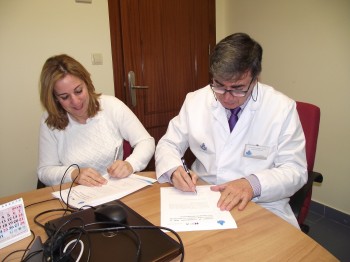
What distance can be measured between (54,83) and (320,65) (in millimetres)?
2046

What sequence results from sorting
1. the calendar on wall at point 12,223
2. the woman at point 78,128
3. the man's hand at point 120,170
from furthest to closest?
the woman at point 78,128 < the man's hand at point 120,170 < the calendar on wall at point 12,223

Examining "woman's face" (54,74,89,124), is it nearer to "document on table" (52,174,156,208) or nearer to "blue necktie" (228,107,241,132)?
"document on table" (52,174,156,208)

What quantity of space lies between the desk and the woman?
627 millimetres

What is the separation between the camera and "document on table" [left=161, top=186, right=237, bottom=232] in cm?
91

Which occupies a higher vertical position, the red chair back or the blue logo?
the red chair back

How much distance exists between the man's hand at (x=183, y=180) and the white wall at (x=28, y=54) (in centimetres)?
162

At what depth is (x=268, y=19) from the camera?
2.71 metres

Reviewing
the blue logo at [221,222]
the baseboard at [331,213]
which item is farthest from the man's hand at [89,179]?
the baseboard at [331,213]

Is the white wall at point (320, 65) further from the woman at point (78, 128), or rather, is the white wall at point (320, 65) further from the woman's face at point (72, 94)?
the woman's face at point (72, 94)

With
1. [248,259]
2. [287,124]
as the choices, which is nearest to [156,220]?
[248,259]

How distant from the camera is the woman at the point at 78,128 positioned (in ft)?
5.18

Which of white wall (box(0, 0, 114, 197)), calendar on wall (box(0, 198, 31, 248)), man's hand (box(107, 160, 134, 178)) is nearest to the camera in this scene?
calendar on wall (box(0, 198, 31, 248))

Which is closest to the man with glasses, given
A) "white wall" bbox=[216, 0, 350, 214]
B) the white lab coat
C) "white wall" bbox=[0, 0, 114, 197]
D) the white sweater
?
the white lab coat

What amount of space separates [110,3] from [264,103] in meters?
1.81
